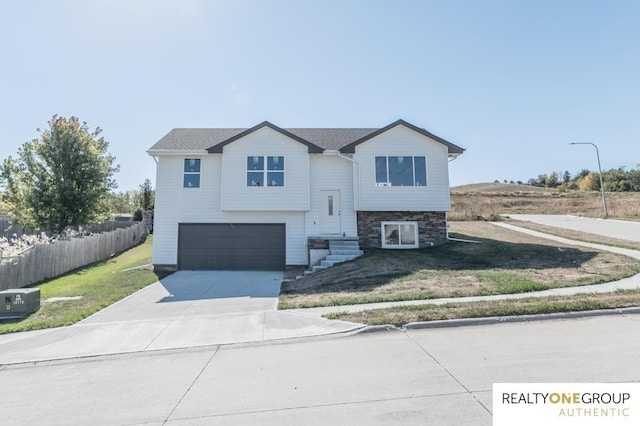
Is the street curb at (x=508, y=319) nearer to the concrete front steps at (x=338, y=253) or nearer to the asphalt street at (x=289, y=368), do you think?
the asphalt street at (x=289, y=368)

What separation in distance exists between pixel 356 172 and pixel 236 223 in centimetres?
612

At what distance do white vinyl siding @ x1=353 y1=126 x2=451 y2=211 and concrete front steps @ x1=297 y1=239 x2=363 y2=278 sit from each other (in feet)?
6.06

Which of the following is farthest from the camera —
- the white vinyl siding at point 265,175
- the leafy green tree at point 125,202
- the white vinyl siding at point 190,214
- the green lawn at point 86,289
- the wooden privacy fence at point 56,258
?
the leafy green tree at point 125,202

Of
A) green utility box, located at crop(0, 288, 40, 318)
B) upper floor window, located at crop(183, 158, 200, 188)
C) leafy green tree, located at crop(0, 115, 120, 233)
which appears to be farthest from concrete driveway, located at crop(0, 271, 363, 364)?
leafy green tree, located at crop(0, 115, 120, 233)

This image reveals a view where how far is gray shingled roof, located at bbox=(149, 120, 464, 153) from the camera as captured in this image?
16047 millimetres

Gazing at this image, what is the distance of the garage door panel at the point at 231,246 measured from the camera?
15.7 metres

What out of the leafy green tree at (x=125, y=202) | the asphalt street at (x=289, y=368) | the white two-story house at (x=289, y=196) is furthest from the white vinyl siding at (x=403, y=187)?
the leafy green tree at (x=125, y=202)

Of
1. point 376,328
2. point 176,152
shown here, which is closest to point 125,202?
point 176,152

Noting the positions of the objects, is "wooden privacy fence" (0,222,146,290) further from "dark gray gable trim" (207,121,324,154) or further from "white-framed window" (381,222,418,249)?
"white-framed window" (381,222,418,249)

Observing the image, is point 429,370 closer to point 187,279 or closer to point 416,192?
point 187,279

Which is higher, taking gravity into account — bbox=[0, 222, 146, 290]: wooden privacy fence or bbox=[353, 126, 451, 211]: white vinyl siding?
bbox=[353, 126, 451, 211]: white vinyl siding

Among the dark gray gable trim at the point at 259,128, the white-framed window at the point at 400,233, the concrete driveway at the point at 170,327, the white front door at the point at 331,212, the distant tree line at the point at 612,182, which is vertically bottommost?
the concrete driveway at the point at 170,327

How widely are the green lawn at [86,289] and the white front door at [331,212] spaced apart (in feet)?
24.8

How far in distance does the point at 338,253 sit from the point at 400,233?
3470 millimetres
